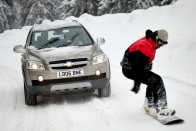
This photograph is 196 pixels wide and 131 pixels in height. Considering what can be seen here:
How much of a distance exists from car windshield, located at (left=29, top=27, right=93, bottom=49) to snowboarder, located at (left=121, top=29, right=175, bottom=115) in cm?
247

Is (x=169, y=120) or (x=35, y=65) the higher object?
(x=35, y=65)

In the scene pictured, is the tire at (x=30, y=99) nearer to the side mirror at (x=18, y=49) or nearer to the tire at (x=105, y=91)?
the side mirror at (x=18, y=49)

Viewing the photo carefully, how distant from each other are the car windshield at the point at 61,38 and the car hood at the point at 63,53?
41 centimetres

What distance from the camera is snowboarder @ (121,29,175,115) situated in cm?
577

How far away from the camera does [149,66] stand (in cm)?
607

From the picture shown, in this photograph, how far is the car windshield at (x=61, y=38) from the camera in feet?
27.1

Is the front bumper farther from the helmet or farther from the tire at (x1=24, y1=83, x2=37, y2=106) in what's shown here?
the helmet

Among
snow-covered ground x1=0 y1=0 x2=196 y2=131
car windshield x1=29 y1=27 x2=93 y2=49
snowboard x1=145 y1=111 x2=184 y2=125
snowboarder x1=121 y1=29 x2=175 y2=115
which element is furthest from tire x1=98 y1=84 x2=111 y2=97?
snowboard x1=145 y1=111 x2=184 y2=125

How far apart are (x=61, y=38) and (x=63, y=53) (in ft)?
3.74

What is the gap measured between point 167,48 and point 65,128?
285 inches

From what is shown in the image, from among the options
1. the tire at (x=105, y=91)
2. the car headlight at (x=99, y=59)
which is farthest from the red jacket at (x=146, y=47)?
the tire at (x=105, y=91)

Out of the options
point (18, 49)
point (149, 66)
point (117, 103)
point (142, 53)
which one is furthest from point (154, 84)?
point (18, 49)

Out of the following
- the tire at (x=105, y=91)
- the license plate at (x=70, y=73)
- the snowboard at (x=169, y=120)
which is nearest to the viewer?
the snowboard at (x=169, y=120)

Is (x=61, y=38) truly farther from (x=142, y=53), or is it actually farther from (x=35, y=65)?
(x=142, y=53)
